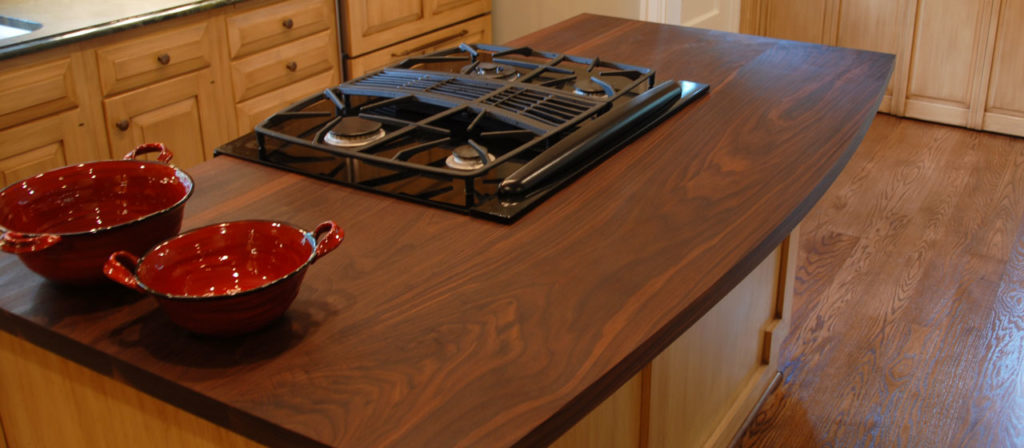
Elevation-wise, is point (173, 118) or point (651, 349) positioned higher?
point (651, 349)

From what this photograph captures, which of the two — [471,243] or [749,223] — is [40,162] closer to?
[471,243]

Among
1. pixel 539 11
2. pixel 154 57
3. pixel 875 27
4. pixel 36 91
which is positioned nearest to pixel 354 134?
pixel 36 91

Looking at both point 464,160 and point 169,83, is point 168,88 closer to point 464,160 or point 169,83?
point 169,83

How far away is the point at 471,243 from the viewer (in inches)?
47.1

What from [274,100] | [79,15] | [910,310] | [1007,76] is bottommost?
[910,310]

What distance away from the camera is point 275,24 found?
114 inches

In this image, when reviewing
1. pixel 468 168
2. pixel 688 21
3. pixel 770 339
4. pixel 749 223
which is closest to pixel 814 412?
pixel 770 339

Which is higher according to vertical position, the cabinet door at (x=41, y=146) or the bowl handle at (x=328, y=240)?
the bowl handle at (x=328, y=240)

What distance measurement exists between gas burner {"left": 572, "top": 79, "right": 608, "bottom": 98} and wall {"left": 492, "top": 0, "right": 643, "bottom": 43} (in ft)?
6.67

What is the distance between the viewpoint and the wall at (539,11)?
3662 mm

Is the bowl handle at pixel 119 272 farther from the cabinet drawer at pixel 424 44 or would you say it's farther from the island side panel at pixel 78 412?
the cabinet drawer at pixel 424 44

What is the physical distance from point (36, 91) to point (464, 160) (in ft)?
4.85

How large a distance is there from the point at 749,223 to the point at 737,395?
890mm

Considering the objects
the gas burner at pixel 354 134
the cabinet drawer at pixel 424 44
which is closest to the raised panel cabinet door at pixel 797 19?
the cabinet drawer at pixel 424 44
